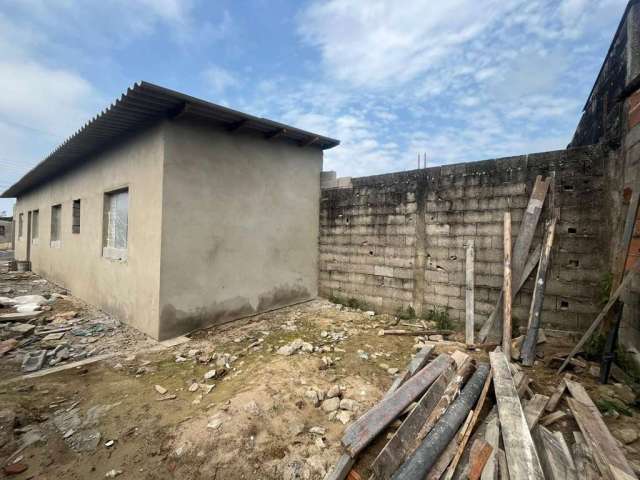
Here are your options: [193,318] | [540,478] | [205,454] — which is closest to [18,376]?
[193,318]

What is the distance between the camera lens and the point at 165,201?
13.6ft

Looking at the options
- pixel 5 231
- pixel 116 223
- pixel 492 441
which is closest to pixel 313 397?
pixel 492 441

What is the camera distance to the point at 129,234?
4848 mm

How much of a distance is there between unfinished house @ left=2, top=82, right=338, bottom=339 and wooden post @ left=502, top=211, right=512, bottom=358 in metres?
3.73

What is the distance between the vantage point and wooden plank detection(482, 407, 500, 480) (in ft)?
5.65

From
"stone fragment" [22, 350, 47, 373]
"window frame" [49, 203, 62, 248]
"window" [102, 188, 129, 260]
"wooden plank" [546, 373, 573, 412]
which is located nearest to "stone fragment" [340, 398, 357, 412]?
"wooden plank" [546, 373, 573, 412]

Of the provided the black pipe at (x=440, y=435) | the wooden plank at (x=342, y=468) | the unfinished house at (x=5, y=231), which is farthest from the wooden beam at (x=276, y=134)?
the unfinished house at (x=5, y=231)

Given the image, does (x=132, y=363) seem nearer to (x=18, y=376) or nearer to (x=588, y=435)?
(x=18, y=376)

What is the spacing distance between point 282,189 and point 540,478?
522 centimetres

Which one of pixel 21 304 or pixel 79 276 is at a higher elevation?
pixel 79 276

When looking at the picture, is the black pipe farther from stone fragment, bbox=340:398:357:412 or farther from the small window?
the small window

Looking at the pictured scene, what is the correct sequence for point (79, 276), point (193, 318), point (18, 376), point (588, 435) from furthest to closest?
1. point (79, 276)
2. point (193, 318)
3. point (18, 376)
4. point (588, 435)

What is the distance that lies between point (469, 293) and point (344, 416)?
2789 millimetres

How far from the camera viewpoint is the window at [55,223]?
8391mm
